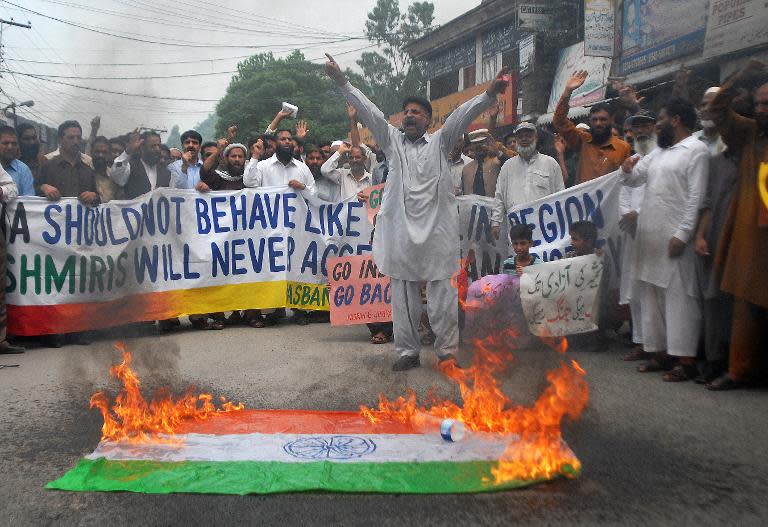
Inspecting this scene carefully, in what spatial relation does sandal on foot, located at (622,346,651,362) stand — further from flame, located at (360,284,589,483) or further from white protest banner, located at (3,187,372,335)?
white protest banner, located at (3,187,372,335)

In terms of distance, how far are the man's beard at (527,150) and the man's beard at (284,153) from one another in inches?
117

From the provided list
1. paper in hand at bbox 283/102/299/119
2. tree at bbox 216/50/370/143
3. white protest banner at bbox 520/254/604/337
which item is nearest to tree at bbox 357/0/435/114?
tree at bbox 216/50/370/143

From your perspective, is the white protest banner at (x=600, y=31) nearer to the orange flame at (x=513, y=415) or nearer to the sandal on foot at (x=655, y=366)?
the sandal on foot at (x=655, y=366)

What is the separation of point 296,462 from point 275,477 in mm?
216

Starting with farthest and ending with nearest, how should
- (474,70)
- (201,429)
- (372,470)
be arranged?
(474,70)
(201,429)
(372,470)

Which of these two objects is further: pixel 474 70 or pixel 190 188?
pixel 474 70

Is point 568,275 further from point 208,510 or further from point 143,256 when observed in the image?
point 143,256

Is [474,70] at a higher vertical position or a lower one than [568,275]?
higher

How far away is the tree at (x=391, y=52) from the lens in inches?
502

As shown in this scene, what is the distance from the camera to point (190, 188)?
8.51 m

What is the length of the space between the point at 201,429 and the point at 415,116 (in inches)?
117

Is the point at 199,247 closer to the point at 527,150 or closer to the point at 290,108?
the point at 290,108

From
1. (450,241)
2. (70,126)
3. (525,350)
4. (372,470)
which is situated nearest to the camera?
(372,470)

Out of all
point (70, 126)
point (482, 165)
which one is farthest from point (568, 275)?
point (70, 126)
